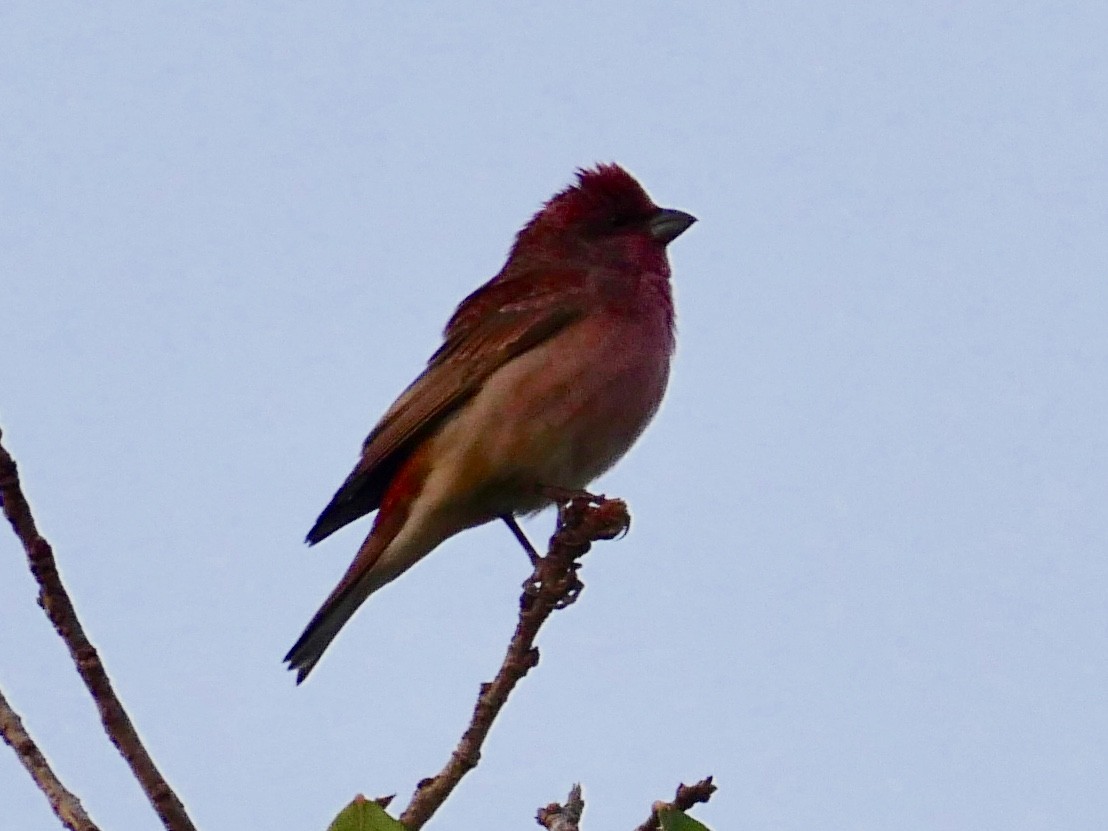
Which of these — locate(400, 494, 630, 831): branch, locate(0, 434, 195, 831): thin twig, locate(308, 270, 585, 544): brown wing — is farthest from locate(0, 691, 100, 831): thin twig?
locate(308, 270, 585, 544): brown wing

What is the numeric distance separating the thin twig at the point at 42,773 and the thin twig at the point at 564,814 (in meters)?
1.15

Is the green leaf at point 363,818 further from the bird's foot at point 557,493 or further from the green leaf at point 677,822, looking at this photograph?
the bird's foot at point 557,493

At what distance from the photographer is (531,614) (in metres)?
4.57

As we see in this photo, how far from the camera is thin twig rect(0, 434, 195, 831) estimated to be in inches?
133

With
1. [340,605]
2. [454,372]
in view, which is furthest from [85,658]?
[454,372]

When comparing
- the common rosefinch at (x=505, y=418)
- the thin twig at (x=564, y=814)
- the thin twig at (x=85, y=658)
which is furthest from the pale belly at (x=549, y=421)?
Answer: the thin twig at (x=85, y=658)

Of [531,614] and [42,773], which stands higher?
[531,614]

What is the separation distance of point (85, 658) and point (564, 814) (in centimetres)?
127

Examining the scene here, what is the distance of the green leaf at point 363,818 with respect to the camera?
351 centimetres

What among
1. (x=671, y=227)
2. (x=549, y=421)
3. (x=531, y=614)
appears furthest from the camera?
(x=671, y=227)

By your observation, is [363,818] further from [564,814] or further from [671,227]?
[671,227]

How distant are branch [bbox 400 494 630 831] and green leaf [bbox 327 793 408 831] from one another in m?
0.39

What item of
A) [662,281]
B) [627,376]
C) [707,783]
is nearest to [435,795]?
[707,783]

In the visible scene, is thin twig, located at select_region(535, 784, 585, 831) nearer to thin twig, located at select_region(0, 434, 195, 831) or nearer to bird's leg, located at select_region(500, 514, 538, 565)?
thin twig, located at select_region(0, 434, 195, 831)
